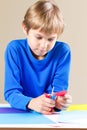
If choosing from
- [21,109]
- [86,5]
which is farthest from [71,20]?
[21,109]

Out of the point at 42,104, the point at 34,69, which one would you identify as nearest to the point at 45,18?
the point at 34,69

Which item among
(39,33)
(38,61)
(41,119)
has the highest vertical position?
(39,33)

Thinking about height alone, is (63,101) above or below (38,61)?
below

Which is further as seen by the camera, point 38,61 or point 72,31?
point 72,31

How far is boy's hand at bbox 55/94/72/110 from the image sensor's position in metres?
1.02

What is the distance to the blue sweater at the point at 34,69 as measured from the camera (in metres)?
1.12

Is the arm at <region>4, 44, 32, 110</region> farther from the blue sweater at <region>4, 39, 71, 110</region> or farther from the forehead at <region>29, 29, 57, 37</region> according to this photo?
the forehead at <region>29, 29, 57, 37</region>

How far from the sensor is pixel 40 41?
1.06m

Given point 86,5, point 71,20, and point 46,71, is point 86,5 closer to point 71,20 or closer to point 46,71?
point 71,20

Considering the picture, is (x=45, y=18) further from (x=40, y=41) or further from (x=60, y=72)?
(x=60, y=72)

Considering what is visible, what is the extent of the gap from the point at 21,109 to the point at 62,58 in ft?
0.82

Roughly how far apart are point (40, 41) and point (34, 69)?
0.13 metres

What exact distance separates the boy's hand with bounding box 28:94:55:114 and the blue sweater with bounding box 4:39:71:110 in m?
0.12

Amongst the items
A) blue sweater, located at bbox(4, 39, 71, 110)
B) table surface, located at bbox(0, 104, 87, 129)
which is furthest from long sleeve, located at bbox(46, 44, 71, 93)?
table surface, located at bbox(0, 104, 87, 129)
